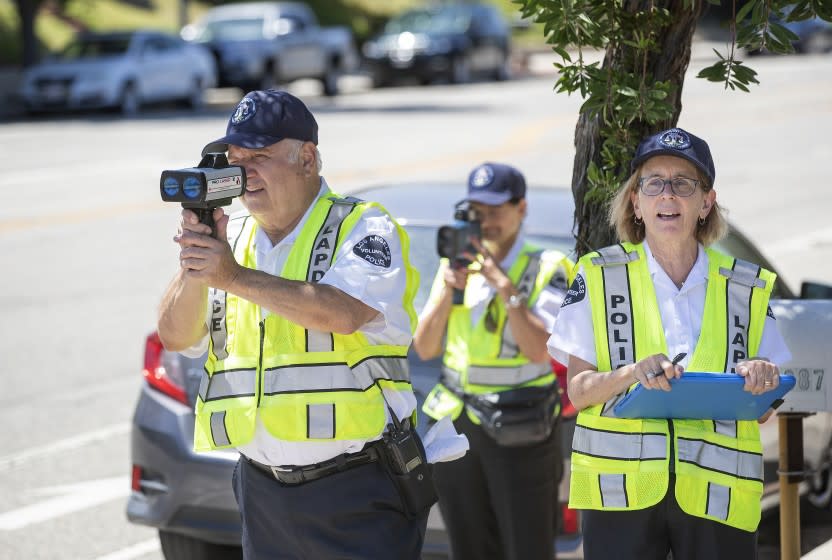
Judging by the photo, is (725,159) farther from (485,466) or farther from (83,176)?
(485,466)

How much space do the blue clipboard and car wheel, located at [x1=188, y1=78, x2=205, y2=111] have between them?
81.5 feet

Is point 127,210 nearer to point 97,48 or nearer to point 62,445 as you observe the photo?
point 62,445

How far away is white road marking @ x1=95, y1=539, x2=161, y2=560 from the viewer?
6.59m

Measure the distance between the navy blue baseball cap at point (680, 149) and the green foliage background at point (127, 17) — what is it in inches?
1097

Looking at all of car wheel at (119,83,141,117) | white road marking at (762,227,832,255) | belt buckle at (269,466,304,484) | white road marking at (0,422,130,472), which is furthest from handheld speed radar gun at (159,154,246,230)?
car wheel at (119,83,141,117)

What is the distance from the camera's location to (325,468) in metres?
3.86

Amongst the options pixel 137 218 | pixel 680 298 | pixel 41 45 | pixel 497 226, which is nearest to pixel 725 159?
pixel 137 218

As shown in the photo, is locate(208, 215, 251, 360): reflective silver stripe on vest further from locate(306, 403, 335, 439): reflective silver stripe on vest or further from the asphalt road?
the asphalt road

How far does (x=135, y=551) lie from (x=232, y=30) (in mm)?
24929

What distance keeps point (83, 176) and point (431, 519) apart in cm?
1430

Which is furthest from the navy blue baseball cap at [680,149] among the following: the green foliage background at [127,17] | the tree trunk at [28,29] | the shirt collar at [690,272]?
the green foliage background at [127,17]

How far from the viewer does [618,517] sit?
3723mm

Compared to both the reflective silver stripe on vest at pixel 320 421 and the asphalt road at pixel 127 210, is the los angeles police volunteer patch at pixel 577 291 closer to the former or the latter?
the reflective silver stripe on vest at pixel 320 421

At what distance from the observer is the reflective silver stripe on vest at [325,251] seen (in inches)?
151
